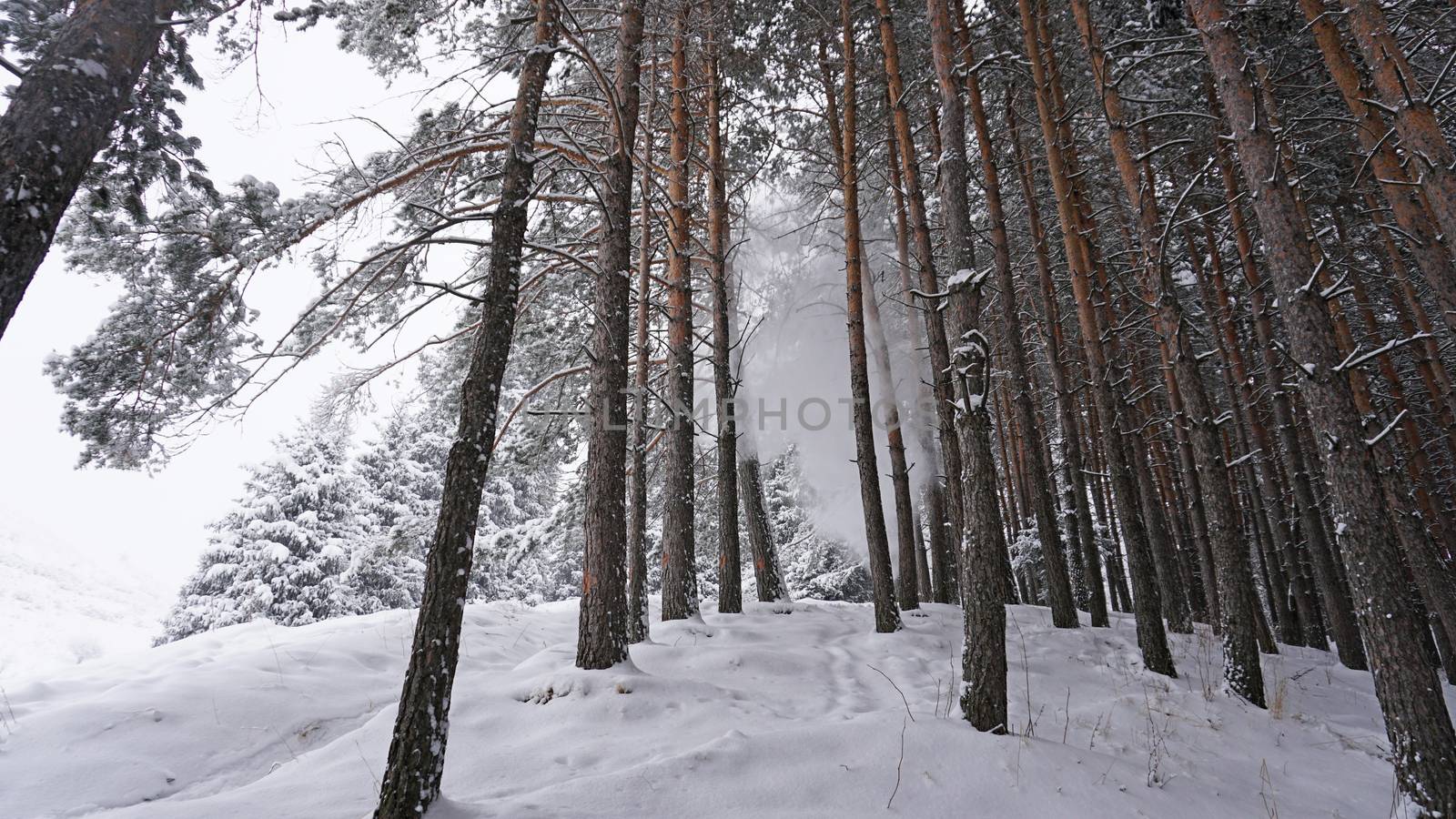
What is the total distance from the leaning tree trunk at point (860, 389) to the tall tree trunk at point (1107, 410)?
2521mm

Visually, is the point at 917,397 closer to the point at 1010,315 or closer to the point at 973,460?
the point at 1010,315

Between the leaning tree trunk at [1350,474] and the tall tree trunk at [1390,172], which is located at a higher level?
the tall tree trunk at [1390,172]

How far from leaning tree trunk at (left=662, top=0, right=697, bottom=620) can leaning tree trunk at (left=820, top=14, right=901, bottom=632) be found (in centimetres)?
228

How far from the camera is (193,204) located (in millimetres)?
Answer: 6234

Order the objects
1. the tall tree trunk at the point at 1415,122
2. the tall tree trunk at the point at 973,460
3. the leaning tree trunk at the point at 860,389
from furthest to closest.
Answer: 1. the leaning tree trunk at the point at 860,389
2. the tall tree trunk at the point at 1415,122
3. the tall tree trunk at the point at 973,460

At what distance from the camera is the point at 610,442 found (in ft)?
19.0

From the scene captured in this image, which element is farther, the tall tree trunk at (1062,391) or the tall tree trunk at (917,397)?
the tall tree trunk at (917,397)

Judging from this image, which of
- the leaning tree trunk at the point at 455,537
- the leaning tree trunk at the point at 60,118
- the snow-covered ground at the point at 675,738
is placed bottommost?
the snow-covered ground at the point at 675,738

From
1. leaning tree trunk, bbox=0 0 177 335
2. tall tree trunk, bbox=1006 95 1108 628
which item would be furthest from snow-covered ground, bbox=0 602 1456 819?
tall tree trunk, bbox=1006 95 1108 628

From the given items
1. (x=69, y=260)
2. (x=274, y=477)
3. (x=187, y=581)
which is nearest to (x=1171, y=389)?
(x=69, y=260)

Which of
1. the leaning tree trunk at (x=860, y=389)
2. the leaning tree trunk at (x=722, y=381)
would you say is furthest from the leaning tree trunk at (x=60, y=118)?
the leaning tree trunk at (x=860, y=389)

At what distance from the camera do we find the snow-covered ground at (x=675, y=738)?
361 centimetres

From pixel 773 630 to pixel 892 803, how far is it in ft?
16.3

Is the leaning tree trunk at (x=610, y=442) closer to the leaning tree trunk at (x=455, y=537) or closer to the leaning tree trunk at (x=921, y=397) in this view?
the leaning tree trunk at (x=455, y=537)
